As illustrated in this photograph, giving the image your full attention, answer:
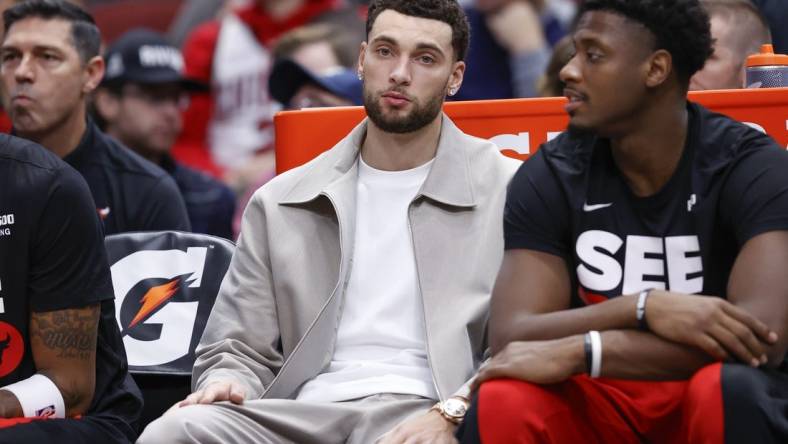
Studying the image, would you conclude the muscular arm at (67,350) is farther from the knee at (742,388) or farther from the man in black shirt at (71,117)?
the knee at (742,388)

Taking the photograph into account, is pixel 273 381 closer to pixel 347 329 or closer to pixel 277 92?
pixel 347 329

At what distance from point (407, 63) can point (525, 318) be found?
1.06 m

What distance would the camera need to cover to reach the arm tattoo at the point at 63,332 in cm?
389

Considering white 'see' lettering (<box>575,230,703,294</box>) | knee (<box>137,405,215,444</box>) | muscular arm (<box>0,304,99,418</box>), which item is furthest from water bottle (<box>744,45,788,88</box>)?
muscular arm (<box>0,304,99,418</box>)

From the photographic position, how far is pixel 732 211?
3480mm

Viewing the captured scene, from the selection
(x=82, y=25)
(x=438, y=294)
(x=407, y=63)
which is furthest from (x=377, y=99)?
(x=82, y=25)

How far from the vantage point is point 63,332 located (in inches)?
154

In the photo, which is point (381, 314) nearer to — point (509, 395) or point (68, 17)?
point (509, 395)

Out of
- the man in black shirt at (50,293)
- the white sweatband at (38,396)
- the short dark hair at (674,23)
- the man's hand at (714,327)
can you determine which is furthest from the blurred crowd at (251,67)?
the white sweatband at (38,396)

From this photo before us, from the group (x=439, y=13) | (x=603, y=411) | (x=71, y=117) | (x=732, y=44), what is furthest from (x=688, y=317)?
(x=71, y=117)

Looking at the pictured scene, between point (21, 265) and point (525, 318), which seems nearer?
point (525, 318)

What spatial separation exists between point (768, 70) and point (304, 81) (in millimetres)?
2374

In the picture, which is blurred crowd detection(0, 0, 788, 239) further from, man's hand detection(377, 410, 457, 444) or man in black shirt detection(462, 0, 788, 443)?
man's hand detection(377, 410, 457, 444)

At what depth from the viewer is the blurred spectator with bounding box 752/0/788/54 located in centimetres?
545
